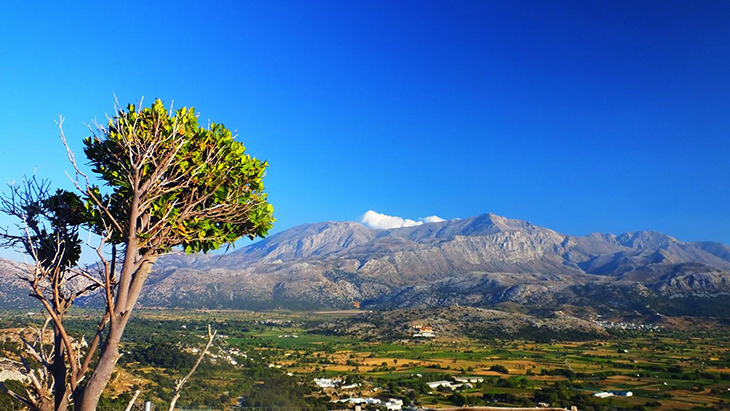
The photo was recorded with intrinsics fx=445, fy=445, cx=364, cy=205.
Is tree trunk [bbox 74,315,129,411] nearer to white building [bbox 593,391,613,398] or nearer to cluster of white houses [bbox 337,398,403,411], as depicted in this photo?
cluster of white houses [bbox 337,398,403,411]

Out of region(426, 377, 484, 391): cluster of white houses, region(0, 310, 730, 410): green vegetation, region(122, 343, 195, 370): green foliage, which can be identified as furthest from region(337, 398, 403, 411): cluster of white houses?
region(122, 343, 195, 370): green foliage

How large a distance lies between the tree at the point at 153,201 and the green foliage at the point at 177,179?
0.05ft

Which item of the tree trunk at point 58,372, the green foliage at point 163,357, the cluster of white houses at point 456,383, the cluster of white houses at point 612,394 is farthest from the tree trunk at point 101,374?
the cluster of white houses at point 612,394

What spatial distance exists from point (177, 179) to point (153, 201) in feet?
1.78

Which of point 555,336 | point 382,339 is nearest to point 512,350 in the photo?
point 555,336

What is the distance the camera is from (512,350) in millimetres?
105125

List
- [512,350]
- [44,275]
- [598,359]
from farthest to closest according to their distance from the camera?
[512,350]
[598,359]
[44,275]

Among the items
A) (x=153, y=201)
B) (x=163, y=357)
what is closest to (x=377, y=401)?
(x=163, y=357)

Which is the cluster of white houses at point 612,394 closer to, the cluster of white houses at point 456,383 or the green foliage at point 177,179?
the cluster of white houses at point 456,383

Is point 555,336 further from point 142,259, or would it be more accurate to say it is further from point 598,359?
point 142,259

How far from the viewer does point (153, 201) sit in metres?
6.30

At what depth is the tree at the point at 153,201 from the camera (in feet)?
17.0

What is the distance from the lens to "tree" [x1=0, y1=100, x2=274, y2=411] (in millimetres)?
5188

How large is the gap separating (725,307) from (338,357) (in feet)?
511
